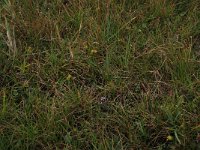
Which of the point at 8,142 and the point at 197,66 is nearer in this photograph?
the point at 8,142

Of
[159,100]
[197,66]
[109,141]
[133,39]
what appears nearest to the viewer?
[109,141]

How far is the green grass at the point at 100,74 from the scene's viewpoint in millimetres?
2705

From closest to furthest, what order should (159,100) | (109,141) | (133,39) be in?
(109,141)
(159,100)
(133,39)

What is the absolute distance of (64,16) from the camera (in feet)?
11.6

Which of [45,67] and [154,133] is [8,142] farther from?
[154,133]

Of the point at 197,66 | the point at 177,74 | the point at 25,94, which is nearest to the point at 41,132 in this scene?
the point at 25,94

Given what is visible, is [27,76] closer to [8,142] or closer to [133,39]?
[8,142]

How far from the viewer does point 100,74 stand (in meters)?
3.14

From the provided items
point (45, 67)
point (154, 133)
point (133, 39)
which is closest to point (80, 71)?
point (45, 67)

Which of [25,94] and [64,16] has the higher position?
[64,16]

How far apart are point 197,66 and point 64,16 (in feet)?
3.97

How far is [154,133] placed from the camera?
2.70 m

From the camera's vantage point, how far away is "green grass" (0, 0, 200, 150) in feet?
8.87

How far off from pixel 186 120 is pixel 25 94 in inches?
46.2
